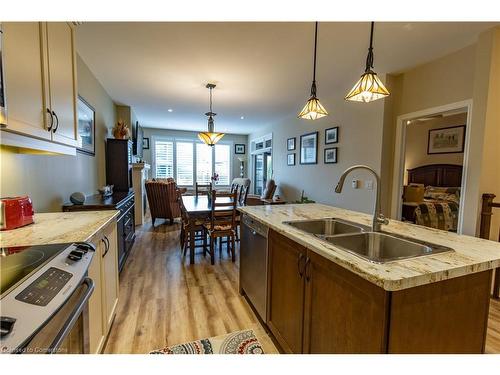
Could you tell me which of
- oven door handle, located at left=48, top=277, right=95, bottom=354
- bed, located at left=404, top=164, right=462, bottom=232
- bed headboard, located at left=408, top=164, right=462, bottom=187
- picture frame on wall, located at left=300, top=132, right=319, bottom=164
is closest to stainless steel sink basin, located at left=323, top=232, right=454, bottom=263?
oven door handle, located at left=48, top=277, right=95, bottom=354

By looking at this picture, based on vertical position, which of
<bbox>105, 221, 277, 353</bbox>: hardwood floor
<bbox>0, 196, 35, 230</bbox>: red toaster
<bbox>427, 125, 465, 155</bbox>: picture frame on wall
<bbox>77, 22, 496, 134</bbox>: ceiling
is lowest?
<bbox>105, 221, 277, 353</bbox>: hardwood floor

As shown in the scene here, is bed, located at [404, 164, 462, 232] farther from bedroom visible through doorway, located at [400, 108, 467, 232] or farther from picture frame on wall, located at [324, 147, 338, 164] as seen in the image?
picture frame on wall, located at [324, 147, 338, 164]

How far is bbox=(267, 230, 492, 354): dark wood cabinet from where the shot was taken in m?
0.91

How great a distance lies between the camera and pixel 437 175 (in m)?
5.41

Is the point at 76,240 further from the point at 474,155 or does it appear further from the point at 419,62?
the point at 419,62

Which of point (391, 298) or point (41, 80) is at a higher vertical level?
point (41, 80)

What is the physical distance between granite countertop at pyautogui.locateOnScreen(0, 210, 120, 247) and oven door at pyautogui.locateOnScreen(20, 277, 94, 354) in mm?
393

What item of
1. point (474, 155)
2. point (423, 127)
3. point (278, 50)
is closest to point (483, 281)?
point (474, 155)

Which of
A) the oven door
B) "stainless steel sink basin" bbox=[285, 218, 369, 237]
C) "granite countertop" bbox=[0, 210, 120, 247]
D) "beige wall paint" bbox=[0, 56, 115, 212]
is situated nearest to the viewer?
the oven door

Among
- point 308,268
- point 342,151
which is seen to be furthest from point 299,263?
point 342,151

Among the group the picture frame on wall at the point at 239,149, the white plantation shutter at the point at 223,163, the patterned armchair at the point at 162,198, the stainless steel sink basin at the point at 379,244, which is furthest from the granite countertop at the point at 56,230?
the picture frame on wall at the point at 239,149

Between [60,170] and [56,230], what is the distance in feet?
4.58

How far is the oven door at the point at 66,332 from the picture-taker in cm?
64

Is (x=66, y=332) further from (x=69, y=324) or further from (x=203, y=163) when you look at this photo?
(x=203, y=163)
